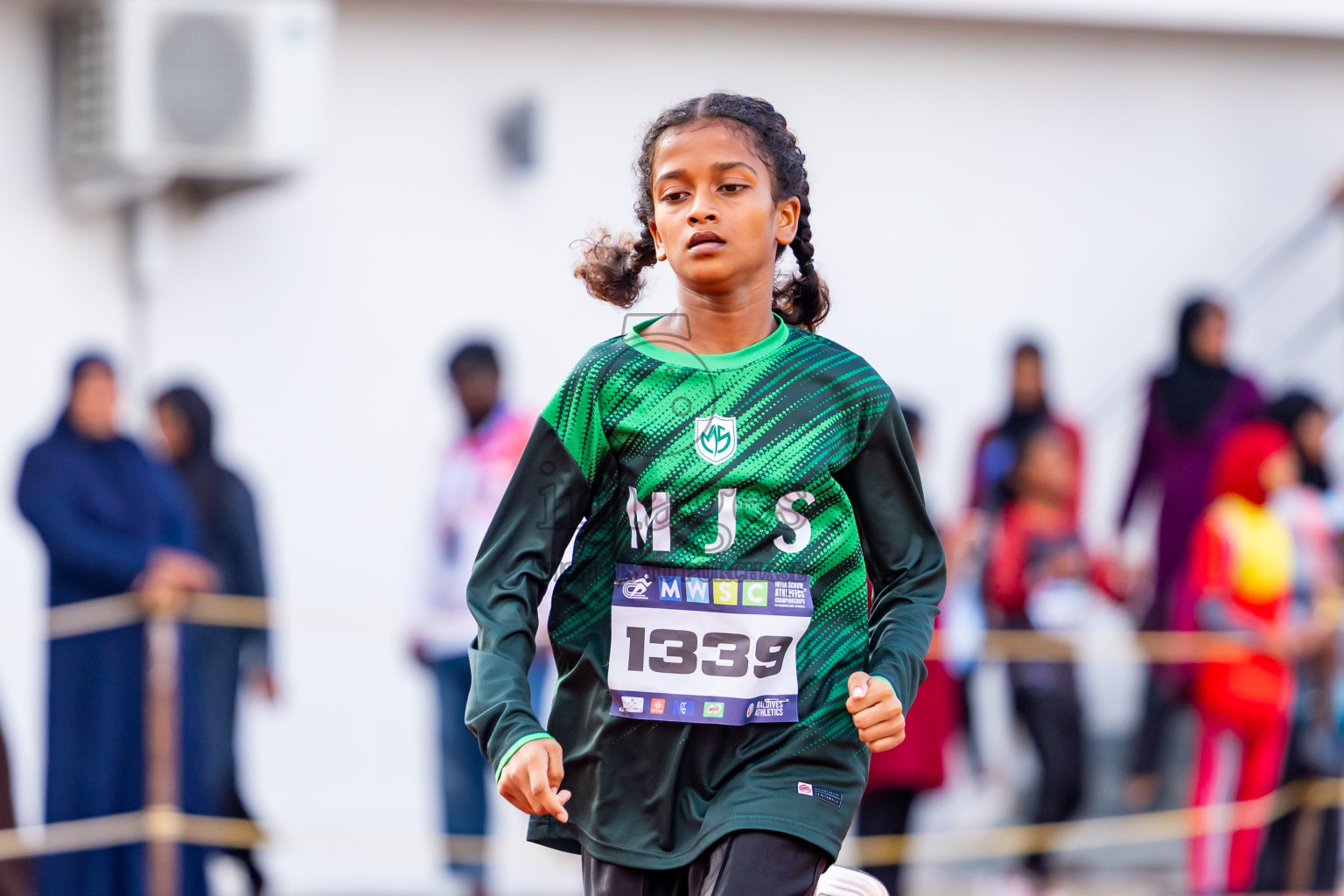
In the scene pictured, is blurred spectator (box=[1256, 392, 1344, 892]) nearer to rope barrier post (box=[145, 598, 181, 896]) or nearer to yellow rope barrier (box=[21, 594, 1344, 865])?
yellow rope barrier (box=[21, 594, 1344, 865])

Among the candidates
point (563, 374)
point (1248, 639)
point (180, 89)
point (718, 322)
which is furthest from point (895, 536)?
point (563, 374)

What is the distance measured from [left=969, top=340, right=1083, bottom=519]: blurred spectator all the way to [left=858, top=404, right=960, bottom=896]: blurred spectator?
4.71 feet

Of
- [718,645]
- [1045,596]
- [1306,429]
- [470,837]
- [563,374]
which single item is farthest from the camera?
[563,374]

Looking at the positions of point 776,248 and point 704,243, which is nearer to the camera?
point 704,243

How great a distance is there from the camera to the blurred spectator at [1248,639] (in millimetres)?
7016

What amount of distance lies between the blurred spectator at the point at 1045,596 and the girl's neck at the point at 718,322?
435 cm

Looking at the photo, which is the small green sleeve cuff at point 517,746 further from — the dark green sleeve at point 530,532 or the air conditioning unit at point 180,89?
the air conditioning unit at point 180,89

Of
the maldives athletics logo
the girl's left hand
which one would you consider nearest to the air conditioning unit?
the maldives athletics logo

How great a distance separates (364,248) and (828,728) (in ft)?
21.5

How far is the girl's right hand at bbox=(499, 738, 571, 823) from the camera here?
247cm

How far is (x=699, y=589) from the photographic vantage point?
2711mm

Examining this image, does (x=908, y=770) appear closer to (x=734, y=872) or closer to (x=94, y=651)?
(x=94, y=651)

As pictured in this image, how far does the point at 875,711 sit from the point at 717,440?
418mm

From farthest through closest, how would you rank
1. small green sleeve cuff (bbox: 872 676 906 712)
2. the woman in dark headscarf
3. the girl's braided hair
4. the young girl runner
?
the woman in dark headscarf
the girl's braided hair
the young girl runner
small green sleeve cuff (bbox: 872 676 906 712)
